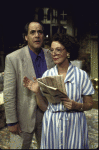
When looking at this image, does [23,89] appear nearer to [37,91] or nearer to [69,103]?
[37,91]

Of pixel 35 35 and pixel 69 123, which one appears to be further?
pixel 35 35

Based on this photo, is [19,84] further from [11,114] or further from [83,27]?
[83,27]

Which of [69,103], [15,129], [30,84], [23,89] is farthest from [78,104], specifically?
[15,129]

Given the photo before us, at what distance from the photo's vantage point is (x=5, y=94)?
204 cm

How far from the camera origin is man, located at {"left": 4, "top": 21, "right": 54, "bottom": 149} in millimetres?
2006

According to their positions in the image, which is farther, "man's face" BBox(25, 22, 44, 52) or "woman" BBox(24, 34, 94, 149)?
"man's face" BBox(25, 22, 44, 52)

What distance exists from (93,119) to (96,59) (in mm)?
2170

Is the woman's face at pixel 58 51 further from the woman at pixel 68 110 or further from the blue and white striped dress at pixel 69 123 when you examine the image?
the blue and white striped dress at pixel 69 123

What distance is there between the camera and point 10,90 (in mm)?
2002

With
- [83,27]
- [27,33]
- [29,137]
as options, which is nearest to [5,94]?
[29,137]

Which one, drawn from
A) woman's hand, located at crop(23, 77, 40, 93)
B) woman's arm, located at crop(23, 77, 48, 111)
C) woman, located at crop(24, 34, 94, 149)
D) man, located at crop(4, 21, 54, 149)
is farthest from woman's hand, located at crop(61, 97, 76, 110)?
man, located at crop(4, 21, 54, 149)

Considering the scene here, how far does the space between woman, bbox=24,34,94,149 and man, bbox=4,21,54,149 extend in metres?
0.41

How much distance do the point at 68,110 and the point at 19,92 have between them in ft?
2.07

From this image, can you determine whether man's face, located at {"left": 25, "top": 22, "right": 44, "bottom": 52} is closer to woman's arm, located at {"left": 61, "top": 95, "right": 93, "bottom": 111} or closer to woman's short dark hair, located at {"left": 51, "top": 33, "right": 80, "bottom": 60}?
woman's short dark hair, located at {"left": 51, "top": 33, "right": 80, "bottom": 60}
